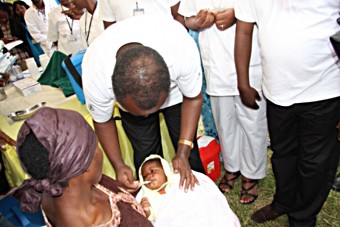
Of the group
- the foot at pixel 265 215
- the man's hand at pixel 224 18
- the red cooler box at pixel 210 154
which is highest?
the man's hand at pixel 224 18

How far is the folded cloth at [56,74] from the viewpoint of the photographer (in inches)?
97.3

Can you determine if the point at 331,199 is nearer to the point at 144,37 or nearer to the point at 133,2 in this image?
the point at 144,37

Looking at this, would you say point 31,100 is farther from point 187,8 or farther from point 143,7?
point 187,8

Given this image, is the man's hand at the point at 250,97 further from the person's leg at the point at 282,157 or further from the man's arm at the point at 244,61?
the person's leg at the point at 282,157

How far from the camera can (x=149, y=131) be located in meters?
1.86

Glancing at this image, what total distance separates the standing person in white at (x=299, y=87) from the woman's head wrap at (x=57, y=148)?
978mm

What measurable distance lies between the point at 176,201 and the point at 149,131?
0.46 metres

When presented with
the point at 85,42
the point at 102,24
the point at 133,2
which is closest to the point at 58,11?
the point at 85,42

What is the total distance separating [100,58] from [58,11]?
2637 mm

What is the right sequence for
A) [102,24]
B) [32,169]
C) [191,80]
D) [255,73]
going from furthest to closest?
[102,24], [255,73], [191,80], [32,169]

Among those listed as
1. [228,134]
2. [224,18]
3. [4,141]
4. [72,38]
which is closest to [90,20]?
[72,38]

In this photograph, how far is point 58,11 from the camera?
3643 mm

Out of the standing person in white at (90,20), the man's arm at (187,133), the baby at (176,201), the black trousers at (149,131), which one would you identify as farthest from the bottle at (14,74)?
the man's arm at (187,133)

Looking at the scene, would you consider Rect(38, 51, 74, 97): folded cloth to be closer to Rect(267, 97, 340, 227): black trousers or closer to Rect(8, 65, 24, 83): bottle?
Rect(8, 65, 24, 83): bottle
